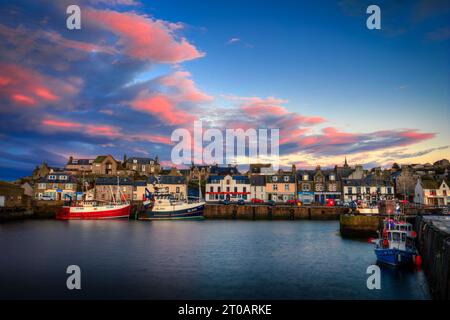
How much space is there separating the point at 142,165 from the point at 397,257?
92770mm

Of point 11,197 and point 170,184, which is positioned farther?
point 170,184

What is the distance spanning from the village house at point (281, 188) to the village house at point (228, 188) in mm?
5177

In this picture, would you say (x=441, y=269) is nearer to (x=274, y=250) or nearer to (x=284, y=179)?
(x=274, y=250)

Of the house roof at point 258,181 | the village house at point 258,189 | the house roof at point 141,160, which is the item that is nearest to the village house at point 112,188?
the village house at point 258,189

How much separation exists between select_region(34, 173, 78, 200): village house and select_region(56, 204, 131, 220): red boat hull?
49.5 ft

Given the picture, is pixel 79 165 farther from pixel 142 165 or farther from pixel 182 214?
pixel 182 214

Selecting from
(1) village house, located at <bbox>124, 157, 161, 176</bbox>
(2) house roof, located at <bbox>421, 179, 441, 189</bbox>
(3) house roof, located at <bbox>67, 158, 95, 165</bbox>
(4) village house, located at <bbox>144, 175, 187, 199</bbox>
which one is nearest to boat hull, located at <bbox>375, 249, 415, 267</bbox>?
(2) house roof, located at <bbox>421, 179, 441, 189</bbox>

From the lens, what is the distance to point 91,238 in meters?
37.7

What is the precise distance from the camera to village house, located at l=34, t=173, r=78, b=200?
251 feet

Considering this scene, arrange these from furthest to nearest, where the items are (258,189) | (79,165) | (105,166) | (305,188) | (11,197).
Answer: (79,165) → (105,166) → (258,189) → (305,188) → (11,197)

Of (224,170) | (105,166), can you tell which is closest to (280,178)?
(224,170)

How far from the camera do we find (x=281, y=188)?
75.3m

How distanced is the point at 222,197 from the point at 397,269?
55.1 meters
